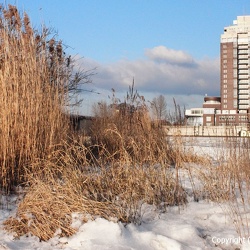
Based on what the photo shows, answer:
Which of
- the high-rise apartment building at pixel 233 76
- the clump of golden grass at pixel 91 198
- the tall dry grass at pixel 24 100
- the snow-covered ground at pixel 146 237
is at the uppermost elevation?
the high-rise apartment building at pixel 233 76

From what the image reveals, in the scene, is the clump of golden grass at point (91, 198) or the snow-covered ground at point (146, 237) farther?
the clump of golden grass at point (91, 198)

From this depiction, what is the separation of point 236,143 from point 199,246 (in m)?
1.48

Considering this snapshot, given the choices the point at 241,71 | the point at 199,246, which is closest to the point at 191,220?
the point at 199,246

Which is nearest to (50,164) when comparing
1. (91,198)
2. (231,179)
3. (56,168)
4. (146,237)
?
→ (56,168)

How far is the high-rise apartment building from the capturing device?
71000 millimetres

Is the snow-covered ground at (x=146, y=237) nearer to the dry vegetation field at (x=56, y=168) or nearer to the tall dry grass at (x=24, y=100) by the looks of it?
the dry vegetation field at (x=56, y=168)

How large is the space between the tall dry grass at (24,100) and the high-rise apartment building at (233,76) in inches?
2646

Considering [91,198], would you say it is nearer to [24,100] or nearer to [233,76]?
[24,100]

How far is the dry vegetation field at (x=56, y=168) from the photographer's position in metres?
2.49

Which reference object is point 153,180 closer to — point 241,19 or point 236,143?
point 236,143

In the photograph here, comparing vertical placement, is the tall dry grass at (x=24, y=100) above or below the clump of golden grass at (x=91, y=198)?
above

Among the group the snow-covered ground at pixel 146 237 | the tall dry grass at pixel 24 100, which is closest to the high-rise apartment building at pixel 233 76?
the tall dry grass at pixel 24 100

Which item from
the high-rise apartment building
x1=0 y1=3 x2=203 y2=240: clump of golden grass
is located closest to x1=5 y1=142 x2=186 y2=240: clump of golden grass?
x1=0 y1=3 x2=203 y2=240: clump of golden grass

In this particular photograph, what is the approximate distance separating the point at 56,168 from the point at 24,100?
2.70 feet
